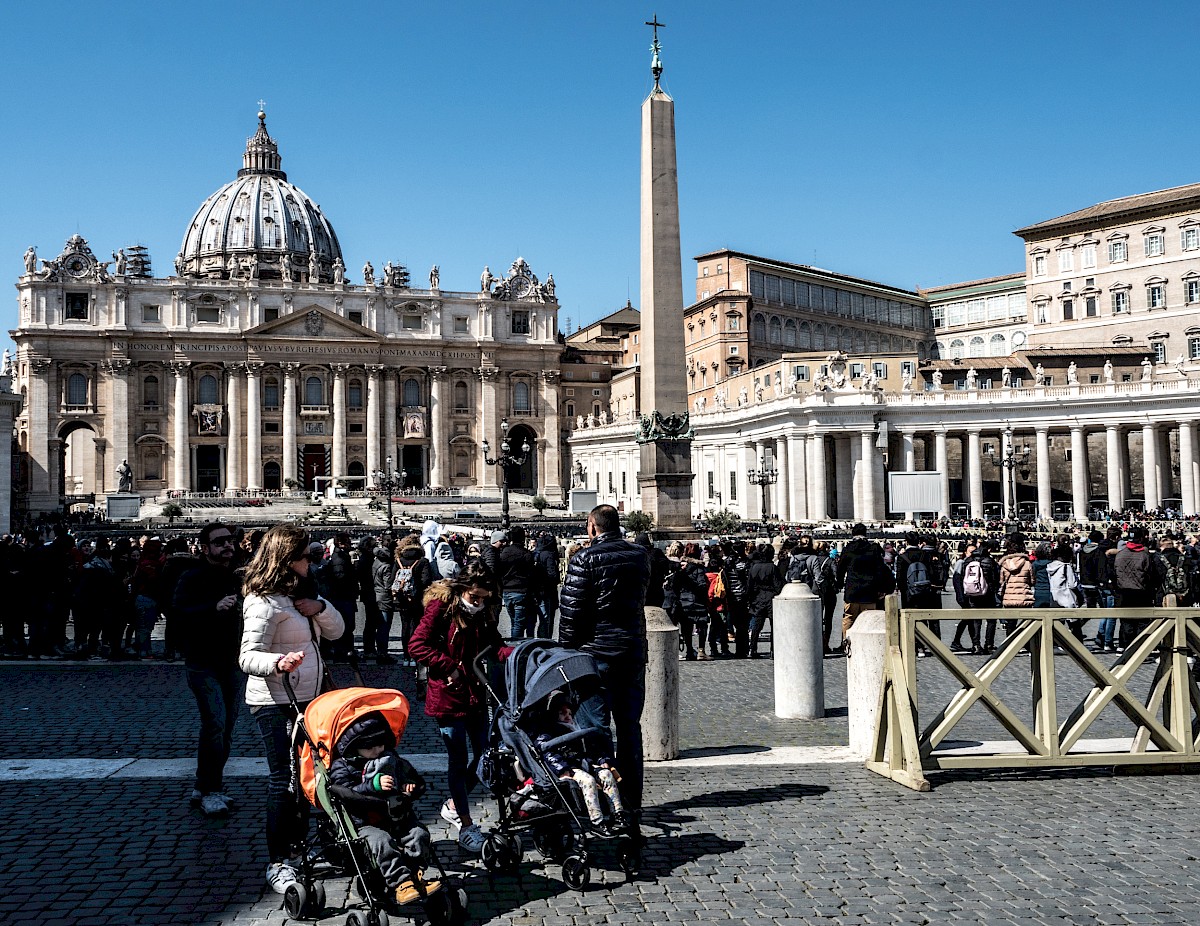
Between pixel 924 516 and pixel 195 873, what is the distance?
45.3 m

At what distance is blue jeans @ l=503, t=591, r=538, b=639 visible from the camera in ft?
42.7

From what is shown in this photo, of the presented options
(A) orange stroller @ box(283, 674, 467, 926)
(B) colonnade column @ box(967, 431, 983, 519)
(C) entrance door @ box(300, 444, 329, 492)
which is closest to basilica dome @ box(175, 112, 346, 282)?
(C) entrance door @ box(300, 444, 329, 492)

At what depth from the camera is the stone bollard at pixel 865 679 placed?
8180mm

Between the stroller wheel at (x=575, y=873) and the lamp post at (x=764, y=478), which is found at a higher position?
the lamp post at (x=764, y=478)

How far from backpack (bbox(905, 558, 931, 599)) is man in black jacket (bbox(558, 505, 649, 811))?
867cm

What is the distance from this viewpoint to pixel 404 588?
1231 centimetres

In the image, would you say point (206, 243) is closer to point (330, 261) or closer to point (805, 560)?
point (330, 261)

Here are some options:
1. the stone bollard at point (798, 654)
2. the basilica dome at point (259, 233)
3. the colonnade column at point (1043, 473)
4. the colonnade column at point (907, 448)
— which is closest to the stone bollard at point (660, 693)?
the stone bollard at point (798, 654)

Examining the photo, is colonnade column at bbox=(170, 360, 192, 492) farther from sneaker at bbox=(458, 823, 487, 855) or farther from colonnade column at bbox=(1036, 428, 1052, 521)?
sneaker at bbox=(458, 823, 487, 855)

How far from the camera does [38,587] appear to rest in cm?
1402

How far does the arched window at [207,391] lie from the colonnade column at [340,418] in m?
9.15

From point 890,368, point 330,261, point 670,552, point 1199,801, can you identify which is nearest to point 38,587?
point 670,552

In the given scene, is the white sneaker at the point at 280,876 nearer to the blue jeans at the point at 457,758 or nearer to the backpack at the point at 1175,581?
the blue jeans at the point at 457,758

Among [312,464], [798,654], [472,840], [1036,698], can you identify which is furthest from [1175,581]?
[312,464]
